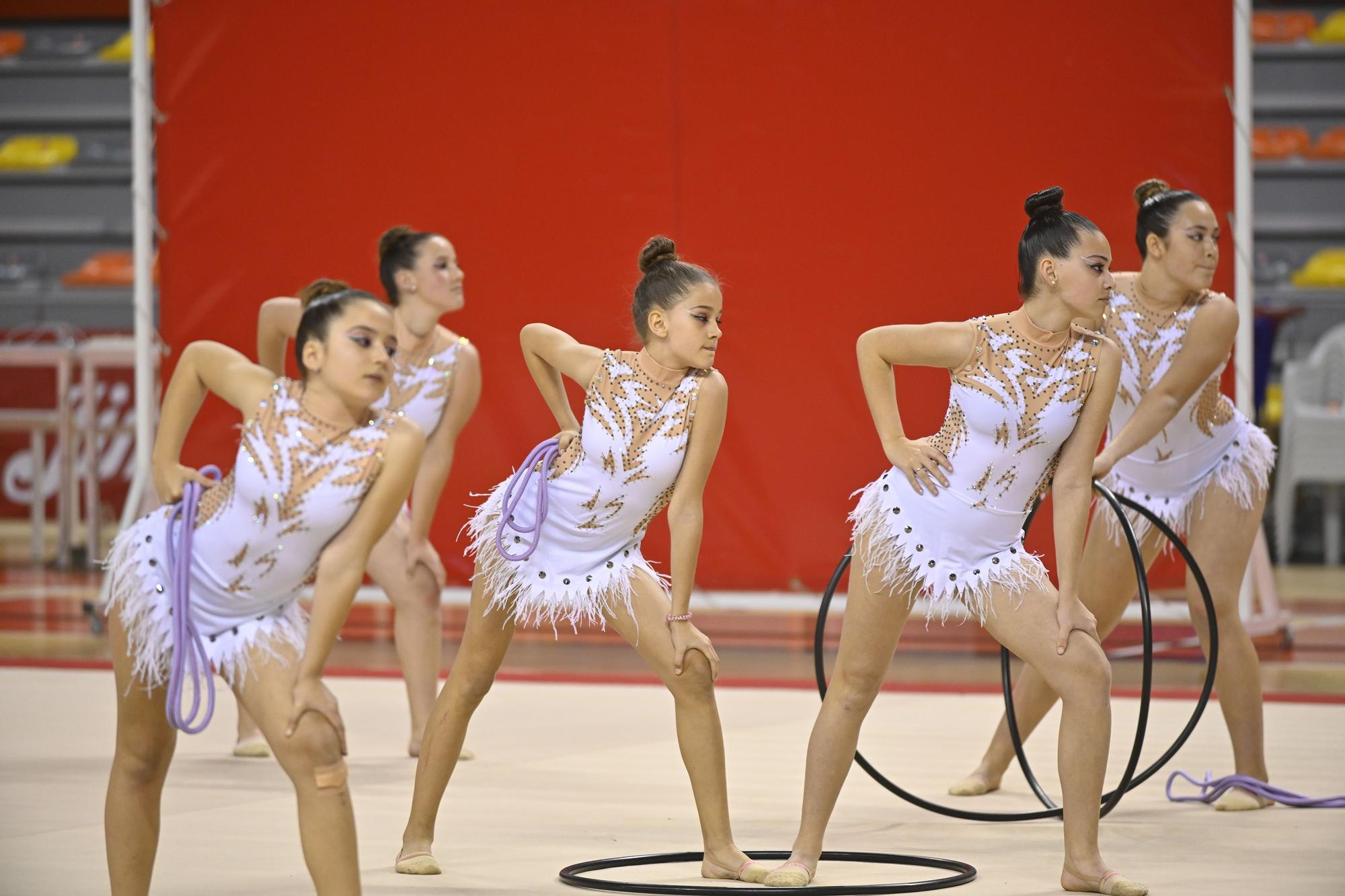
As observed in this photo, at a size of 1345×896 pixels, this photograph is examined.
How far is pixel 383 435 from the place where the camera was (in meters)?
3.27

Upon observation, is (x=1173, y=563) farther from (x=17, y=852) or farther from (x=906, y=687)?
(x=17, y=852)

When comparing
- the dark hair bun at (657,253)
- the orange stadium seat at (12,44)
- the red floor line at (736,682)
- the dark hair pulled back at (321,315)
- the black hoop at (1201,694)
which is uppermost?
the orange stadium seat at (12,44)

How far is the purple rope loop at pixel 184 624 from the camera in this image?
10.7ft

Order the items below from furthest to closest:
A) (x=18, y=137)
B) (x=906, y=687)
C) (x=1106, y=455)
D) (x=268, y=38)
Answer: (x=18, y=137), (x=268, y=38), (x=906, y=687), (x=1106, y=455)

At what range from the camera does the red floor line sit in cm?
661

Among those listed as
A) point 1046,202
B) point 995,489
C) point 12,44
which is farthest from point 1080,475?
point 12,44

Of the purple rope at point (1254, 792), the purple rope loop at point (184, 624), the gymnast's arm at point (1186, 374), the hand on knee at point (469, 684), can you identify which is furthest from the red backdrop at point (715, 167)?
the purple rope loop at point (184, 624)

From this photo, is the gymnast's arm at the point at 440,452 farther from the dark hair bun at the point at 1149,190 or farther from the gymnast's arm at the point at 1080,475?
the gymnast's arm at the point at 1080,475

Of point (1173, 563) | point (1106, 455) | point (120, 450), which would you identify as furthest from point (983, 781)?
point (120, 450)

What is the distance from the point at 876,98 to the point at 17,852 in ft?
17.9

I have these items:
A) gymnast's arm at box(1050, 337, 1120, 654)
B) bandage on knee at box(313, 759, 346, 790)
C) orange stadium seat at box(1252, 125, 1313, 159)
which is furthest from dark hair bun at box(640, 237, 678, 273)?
orange stadium seat at box(1252, 125, 1313, 159)

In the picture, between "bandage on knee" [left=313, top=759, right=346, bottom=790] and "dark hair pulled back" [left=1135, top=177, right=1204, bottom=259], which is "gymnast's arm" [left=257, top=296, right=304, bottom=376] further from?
"dark hair pulled back" [left=1135, top=177, right=1204, bottom=259]

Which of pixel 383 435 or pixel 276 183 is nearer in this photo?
pixel 383 435

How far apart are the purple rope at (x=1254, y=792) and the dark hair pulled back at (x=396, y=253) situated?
2.99m
